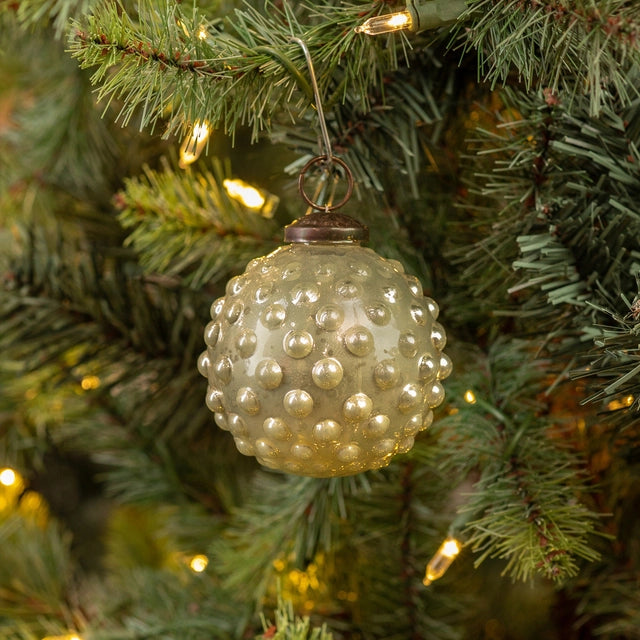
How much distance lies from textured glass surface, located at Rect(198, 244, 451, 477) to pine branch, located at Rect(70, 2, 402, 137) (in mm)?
88

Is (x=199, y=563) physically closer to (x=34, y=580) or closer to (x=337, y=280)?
(x=34, y=580)

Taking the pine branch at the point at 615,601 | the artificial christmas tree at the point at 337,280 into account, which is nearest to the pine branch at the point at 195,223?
the artificial christmas tree at the point at 337,280

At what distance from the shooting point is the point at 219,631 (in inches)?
21.4

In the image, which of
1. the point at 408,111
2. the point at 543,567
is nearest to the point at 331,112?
the point at 408,111

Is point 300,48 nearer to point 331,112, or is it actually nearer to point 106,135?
point 331,112

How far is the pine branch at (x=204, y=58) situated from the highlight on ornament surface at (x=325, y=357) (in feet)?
0.10

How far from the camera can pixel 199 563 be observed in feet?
2.07

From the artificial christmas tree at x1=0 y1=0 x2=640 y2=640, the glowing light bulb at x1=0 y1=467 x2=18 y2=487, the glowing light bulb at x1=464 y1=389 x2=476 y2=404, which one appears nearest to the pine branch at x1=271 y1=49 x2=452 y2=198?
the artificial christmas tree at x1=0 y1=0 x2=640 y2=640

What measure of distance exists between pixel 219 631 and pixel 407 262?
0.30 meters

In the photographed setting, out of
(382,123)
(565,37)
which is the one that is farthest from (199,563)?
(565,37)

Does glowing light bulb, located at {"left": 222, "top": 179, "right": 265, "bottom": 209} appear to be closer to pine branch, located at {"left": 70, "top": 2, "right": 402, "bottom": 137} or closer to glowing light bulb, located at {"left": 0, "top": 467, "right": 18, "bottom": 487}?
pine branch, located at {"left": 70, "top": 2, "right": 402, "bottom": 137}

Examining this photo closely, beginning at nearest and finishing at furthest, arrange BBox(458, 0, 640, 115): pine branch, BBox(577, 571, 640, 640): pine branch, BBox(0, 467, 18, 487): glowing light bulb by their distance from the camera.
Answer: BBox(458, 0, 640, 115): pine branch
BBox(577, 571, 640, 640): pine branch
BBox(0, 467, 18, 487): glowing light bulb

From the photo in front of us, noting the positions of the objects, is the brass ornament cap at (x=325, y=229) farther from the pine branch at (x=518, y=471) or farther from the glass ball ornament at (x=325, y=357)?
the pine branch at (x=518, y=471)

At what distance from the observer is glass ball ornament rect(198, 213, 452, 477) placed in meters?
0.34
